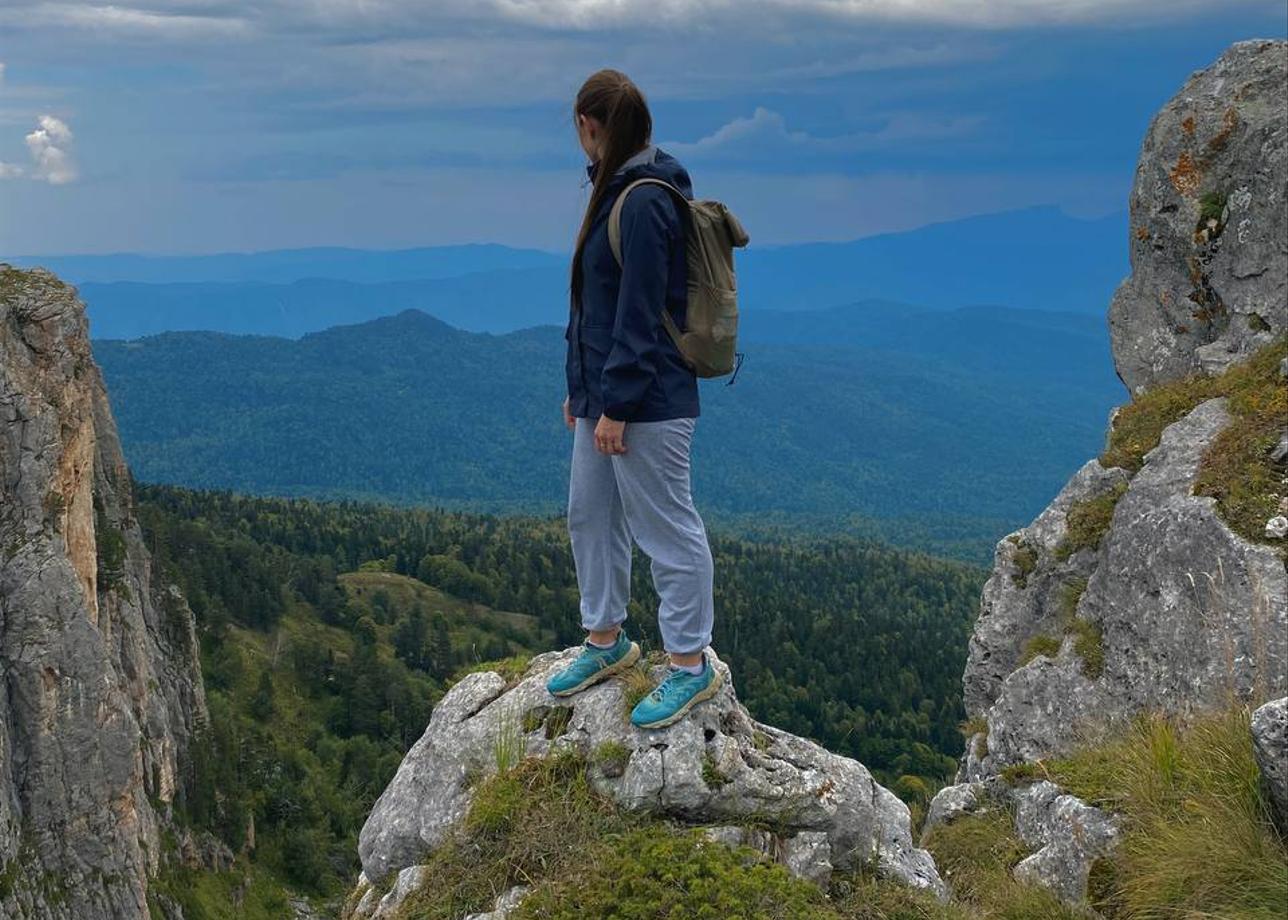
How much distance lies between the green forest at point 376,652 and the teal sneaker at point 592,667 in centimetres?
6573

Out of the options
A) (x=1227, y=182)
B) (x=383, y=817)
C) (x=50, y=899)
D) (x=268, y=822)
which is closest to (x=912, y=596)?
(x=268, y=822)

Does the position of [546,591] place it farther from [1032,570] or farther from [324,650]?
[1032,570]

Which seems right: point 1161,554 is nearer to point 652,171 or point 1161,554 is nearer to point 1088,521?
point 1088,521

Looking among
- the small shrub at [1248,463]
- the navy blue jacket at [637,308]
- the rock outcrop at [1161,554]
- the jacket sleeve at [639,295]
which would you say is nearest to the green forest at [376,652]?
the rock outcrop at [1161,554]

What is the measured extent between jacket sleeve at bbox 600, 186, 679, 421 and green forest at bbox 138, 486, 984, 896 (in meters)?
68.0

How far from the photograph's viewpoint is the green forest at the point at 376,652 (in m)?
95.4

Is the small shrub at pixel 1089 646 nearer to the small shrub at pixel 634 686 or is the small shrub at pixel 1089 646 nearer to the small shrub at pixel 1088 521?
the small shrub at pixel 1088 521

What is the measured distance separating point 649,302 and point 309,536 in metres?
170

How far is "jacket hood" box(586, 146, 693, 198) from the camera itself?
8438 millimetres

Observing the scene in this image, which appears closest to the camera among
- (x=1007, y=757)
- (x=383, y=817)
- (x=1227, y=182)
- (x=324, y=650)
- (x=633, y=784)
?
(x=633, y=784)

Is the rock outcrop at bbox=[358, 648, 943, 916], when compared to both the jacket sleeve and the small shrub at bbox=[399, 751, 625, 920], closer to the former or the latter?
the small shrub at bbox=[399, 751, 625, 920]

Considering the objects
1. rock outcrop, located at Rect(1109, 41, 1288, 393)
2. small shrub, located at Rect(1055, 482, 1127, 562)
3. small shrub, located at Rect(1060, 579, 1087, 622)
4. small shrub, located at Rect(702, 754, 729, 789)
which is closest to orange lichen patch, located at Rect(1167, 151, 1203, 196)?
rock outcrop, located at Rect(1109, 41, 1288, 393)

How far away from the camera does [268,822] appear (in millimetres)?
95000

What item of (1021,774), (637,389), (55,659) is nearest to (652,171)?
(637,389)
